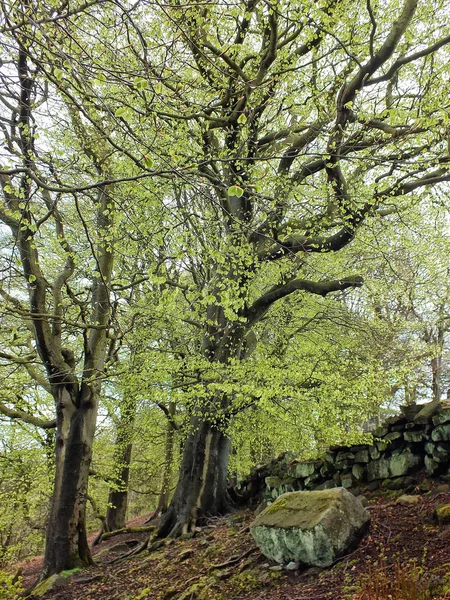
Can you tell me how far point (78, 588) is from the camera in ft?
21.7

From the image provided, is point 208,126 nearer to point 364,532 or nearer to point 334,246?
point 334,246

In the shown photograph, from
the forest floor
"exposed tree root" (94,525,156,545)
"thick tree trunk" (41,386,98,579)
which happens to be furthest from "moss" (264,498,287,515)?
"exposed tree root" (94,525,156,545)

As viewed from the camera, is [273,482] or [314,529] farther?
[273,482]

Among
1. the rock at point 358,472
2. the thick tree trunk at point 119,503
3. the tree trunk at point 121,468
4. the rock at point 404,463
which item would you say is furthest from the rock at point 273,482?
the thick tree trunk at point 119,503

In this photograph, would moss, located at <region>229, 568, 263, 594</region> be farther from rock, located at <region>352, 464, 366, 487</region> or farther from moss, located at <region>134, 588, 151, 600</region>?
rock, located at <region>352, 464, 366, 487</region>

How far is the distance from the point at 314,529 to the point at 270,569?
103 centimetres

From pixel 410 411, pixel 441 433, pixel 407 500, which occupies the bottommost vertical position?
A: pixel 407 500

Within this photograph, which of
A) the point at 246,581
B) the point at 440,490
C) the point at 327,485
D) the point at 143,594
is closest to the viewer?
the point at 246,581

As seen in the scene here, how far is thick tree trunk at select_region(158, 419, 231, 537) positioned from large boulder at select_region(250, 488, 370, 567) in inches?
130

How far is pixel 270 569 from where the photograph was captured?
16.5 feet

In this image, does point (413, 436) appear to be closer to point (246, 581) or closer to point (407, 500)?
point (407, 500)

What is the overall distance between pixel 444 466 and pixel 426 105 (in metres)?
6.10

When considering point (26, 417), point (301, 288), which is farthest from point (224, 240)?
point (26, 417)

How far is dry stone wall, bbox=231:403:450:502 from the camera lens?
5.98 metres
